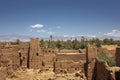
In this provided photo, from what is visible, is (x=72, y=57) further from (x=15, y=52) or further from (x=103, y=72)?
(x=103, y=72)

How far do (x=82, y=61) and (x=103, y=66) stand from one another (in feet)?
19.5

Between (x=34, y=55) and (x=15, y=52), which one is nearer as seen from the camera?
(x=34, y=55)

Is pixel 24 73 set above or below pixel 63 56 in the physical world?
below

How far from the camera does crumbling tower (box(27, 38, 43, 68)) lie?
29.5 metres

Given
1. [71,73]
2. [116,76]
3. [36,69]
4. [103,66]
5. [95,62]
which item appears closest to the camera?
[116,76]

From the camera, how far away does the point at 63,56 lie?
1156 inches

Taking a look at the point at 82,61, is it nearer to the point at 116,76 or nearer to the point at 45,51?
the point at 45,51

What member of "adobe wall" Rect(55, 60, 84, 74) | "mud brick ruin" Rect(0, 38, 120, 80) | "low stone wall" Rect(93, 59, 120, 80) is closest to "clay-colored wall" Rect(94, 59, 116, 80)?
"low stone wall" Rect(93, 59, 120, 80)

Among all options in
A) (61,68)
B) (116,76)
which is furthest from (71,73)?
(116,76)

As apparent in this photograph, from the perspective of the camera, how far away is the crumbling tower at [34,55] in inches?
1161

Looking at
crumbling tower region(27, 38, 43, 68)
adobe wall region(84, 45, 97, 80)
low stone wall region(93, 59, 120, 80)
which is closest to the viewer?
low stone wall region(93, 59, 120, 80)

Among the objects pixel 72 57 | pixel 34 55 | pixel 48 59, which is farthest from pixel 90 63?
pixel 34 55

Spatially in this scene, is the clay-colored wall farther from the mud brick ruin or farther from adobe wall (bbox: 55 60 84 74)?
adobe wall (bbox: 55 60 84 74)

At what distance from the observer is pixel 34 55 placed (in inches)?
1174
